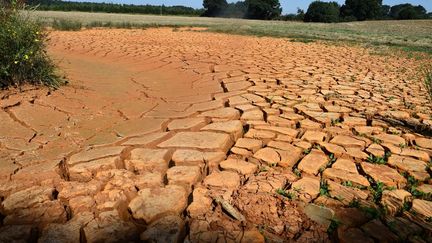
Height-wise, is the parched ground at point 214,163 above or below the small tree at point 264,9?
below

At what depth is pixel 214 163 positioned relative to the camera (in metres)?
2.05

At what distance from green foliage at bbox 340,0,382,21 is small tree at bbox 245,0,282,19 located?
36.6 ft

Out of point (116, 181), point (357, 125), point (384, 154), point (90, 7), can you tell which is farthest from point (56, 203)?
point (90, 7)

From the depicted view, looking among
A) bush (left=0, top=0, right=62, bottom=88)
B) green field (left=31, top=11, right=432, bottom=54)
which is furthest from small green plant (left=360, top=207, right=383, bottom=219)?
green field (left=31, top=11, right=432, bottom=54)

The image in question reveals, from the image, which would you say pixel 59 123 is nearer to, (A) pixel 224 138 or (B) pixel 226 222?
(A) pixel 224 138

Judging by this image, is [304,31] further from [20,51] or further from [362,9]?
[362,9]

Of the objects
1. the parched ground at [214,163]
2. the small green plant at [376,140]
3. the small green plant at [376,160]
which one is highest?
the small green plant at [376,140]

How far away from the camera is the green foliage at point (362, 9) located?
55.8 meters

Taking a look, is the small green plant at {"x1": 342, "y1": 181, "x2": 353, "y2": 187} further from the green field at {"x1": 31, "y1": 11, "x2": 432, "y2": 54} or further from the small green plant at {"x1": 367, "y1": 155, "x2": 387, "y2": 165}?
the green field at {"x1": 31, "y1": 11, "x2": 432, "y2": 54}

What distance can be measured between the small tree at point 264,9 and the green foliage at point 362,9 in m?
11.2

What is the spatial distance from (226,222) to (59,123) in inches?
69.7

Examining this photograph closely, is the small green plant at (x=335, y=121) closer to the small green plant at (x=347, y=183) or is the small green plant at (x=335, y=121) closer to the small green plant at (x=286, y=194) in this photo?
the small green plant at (x=347, y=183)

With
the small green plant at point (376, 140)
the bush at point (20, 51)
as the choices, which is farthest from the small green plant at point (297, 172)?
the bush at point (20, 51)

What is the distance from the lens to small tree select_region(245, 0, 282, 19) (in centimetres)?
5600
